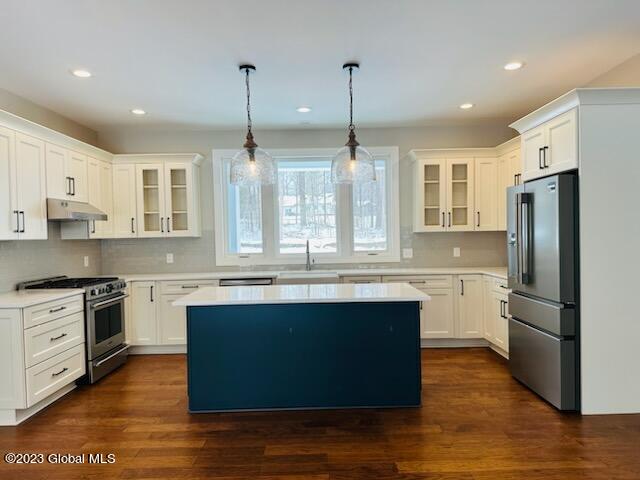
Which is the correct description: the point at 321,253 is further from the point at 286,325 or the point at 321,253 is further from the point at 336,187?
the point at 286,325

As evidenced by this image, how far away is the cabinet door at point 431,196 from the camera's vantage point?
4.82 metres

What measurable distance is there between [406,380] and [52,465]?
8.08 ft

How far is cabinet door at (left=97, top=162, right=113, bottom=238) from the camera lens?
15.0 ft

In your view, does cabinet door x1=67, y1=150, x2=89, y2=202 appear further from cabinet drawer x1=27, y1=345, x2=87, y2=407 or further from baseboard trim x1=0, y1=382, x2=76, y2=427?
baseboard trim x1=0, y1=382, x2=76, y2=427

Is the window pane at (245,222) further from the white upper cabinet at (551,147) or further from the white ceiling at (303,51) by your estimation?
the white upper cabinet at (551,147)

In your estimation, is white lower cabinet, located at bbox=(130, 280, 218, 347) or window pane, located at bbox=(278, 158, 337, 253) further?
window pane, located at bbox=(278, 158, 337, 253)

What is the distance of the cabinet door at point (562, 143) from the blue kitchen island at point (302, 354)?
1517 millimetres

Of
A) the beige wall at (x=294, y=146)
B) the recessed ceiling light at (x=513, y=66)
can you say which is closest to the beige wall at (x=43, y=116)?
the beige wall at (x=294, y=146)

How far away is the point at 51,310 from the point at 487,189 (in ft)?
15.7

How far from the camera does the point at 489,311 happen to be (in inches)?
173

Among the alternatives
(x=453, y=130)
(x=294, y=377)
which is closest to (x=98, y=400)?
(x=294, y=377)

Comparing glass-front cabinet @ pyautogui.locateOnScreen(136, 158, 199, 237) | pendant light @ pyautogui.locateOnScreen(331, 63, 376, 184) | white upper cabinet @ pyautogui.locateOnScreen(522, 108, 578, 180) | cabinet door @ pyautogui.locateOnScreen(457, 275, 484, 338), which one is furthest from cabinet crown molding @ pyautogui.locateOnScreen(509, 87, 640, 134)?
glass-front cabinet @ pyautogui.locateOnScreen(136, 158, 199, 237)

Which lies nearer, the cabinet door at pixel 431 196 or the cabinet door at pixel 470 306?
the cabinet door at pixel 470 306

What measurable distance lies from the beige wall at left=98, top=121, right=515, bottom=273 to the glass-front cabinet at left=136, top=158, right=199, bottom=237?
0.26m
